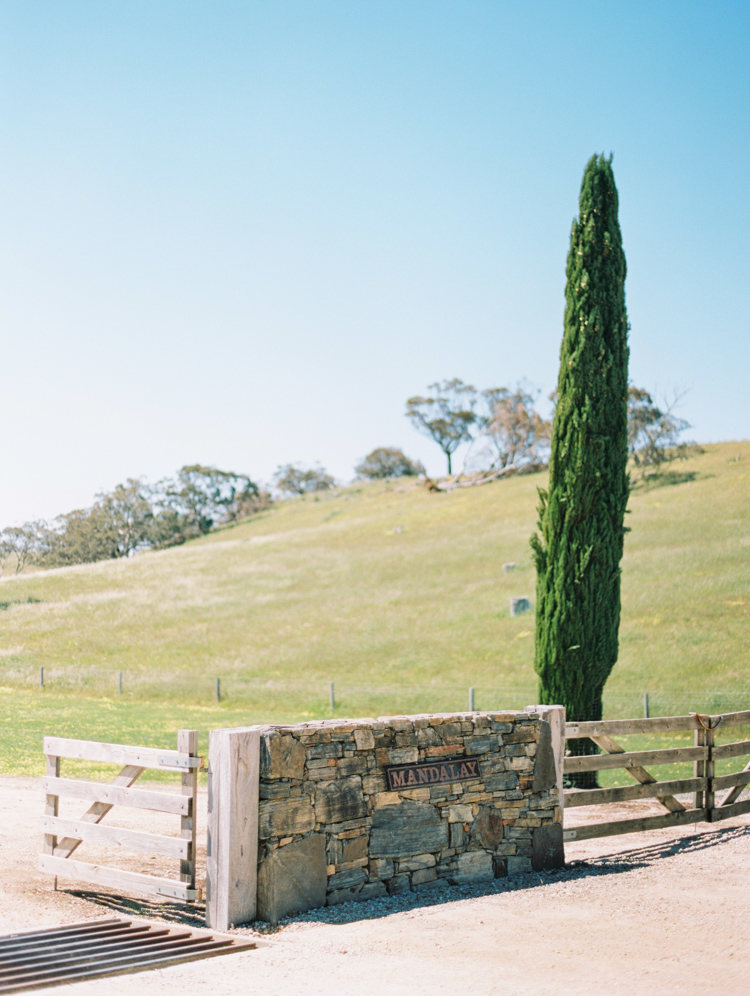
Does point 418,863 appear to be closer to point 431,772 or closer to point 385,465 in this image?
point 431,772

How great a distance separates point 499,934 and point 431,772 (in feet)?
5.44

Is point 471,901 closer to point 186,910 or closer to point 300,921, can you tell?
point 300,921

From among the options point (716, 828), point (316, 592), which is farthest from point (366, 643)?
point (716, 828)

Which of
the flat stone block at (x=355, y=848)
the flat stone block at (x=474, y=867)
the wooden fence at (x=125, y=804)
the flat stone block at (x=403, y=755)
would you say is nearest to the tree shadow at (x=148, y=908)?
the wooden fence at (x=125, y=804)

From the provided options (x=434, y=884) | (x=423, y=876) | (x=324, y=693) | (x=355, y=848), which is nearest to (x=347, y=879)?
(x=355, y=848)

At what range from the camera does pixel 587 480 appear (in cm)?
1440

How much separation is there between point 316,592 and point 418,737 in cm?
3008

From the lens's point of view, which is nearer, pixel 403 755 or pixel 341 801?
pixel 341 801

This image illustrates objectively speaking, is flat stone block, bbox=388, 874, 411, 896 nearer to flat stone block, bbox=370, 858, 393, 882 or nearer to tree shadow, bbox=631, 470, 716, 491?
flat stone block, bbox=370, 858, 393, 882

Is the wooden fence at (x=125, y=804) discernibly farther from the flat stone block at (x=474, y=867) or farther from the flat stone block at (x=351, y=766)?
the flat stone block at (x=474, y=867)

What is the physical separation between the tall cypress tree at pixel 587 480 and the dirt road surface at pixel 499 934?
511 cm

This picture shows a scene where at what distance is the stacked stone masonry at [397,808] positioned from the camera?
21.8 ft

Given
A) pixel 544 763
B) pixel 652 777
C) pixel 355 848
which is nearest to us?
pixel 355 848

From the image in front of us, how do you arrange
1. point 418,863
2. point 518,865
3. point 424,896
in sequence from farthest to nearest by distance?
point 518,865, point 418,863, point 424,896
